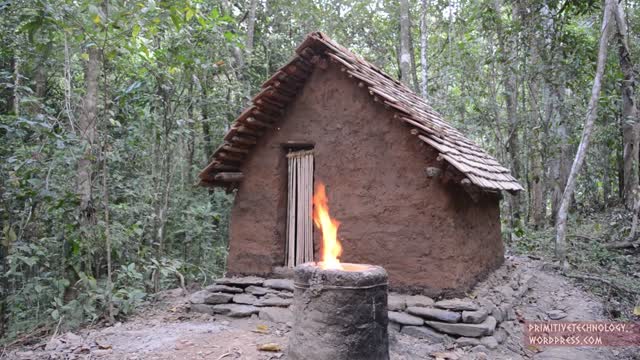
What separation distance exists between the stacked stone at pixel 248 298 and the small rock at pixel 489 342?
242 centimetres

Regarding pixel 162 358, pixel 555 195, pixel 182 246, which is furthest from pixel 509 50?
pixel 162 358

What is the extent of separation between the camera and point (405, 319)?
5395mm

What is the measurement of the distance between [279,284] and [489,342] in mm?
2874

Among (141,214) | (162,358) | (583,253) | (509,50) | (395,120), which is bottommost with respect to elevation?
(162,358)

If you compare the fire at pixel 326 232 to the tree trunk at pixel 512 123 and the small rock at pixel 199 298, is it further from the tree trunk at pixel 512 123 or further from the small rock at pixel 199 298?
the tree trunk at pixel 512 123

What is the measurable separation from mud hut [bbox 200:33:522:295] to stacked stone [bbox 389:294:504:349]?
0.85 ft

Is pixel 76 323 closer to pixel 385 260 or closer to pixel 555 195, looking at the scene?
pixel 385 260

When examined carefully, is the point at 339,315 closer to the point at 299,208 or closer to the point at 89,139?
the point at 299,208

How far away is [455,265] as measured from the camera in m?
5.55

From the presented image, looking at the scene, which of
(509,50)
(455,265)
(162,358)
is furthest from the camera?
A: (509,50)

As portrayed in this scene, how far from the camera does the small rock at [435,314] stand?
17.1ft

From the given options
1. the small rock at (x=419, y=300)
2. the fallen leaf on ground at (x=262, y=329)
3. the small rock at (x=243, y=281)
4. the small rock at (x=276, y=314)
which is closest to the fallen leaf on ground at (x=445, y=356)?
the small rock at (x=419, y=300)

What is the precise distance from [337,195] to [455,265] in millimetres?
1847

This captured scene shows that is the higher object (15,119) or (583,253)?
(15,119)
